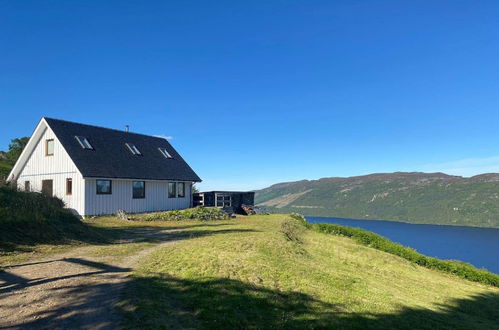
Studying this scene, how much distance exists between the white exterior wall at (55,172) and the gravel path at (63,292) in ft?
53.1

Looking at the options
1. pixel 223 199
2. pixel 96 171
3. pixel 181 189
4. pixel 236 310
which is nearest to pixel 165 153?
pixel 181 189

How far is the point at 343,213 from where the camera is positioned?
149250 millimetres

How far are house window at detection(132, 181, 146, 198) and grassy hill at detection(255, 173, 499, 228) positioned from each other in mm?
66354

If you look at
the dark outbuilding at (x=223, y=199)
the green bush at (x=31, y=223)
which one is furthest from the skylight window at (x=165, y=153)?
the green bush at (x=31, y=223)

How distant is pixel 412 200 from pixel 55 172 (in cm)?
15365

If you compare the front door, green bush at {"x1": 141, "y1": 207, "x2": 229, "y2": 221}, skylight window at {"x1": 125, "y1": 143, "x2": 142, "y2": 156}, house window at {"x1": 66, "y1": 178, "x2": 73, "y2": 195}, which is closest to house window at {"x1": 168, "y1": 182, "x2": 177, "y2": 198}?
skylight window at {"x1": 125, "y1": 143, "x2": 142, "y2": 156}

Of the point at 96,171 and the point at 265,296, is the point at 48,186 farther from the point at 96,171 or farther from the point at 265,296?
the point at 265,296

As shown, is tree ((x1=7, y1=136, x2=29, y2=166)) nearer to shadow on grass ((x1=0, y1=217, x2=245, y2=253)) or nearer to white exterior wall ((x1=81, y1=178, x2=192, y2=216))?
white exterior wall ((x1=81, y1=178, x2=192, y2=216))

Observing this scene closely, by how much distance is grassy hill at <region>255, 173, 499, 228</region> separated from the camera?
11538 cm

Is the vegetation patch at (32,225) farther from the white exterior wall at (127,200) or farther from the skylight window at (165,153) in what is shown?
the skylight window at (165,153)

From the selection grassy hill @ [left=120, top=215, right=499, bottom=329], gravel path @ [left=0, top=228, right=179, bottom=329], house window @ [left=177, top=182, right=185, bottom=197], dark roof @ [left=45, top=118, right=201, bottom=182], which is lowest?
grassy hill @ [left=120, top=215, right=499, bottom=329]

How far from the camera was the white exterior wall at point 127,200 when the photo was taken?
82.7ft

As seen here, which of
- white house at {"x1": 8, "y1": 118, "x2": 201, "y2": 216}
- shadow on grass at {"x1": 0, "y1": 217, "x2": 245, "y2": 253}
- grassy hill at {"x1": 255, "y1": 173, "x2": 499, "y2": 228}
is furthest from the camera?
grassy hill at {"x1": 255, "y1": 173, "x2": 499, "y2": 228}

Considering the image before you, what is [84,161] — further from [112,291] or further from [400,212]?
[400,212]
